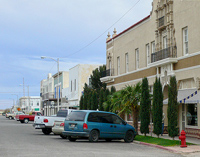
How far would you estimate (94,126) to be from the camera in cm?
2030

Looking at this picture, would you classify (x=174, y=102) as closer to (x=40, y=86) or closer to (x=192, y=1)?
(x=192, y=1)

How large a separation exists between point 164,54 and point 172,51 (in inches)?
40.4

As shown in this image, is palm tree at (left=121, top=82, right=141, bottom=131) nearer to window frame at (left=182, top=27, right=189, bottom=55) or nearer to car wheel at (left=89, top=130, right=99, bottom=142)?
window frame at (left=182, top=27, right=189, bottom=55)

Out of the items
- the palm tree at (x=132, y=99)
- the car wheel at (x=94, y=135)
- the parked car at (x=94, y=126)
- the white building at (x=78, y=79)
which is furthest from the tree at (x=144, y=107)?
the white building at (x=78, y=79)

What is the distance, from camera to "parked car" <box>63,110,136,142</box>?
20156 mm

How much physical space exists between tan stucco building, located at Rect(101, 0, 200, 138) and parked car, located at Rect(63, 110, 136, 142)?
410 cm

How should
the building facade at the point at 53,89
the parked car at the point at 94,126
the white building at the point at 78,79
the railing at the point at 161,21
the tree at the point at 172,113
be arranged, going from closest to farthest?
the tree at the point at 172,113 < the parked car at the point at 94,126 < the railing at the point at 161,21 < the white building at the point at 78,79 < the building facade at the point at 53,89

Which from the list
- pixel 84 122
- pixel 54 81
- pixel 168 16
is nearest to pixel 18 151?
pixel 84 122

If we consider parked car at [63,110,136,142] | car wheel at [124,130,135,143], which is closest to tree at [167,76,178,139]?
car wheel at [124,130,135,143]

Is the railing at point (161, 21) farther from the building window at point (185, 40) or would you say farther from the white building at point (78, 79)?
the white building at point (78, 79)

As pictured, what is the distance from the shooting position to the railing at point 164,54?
25672 mm

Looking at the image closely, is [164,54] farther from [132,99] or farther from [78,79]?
[78,79]

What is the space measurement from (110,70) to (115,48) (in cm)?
252

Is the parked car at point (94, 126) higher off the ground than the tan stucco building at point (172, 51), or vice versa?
the tan stucco building at point (172, 51)
